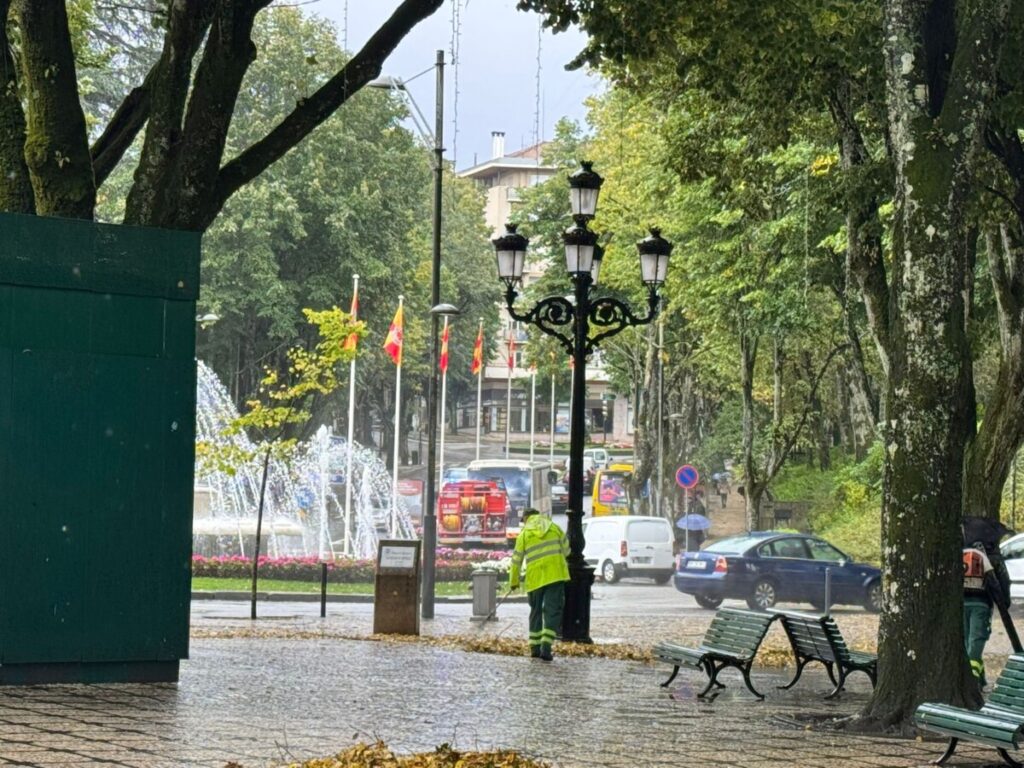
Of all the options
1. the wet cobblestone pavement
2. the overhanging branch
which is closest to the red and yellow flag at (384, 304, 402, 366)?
the wet cobblestone pavement

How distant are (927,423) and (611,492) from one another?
58214 millimetres

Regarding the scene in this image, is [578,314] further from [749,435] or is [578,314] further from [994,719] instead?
[749,435]

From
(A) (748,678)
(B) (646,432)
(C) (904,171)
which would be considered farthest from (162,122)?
(B) (646,432)

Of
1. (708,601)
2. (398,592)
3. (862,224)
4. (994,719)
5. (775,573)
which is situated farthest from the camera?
(708,601)

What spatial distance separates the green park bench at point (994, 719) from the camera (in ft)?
28.9

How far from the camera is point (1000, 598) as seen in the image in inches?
571

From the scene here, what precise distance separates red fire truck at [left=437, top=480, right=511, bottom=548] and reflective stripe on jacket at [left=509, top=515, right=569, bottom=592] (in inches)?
1395

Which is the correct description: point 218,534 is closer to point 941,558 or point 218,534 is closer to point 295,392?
point 295,392

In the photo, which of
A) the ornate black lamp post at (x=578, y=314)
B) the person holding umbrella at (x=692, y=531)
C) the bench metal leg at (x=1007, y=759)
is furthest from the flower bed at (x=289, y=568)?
the bench metal leg at (x=1007, y=759)

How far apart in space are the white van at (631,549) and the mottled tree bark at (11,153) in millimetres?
30725

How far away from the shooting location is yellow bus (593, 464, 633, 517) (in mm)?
65062

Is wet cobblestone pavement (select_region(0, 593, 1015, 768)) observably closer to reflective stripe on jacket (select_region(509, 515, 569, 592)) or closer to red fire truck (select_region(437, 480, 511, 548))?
reflective stripe on jacket (select_region(509, 515, 569, 592))

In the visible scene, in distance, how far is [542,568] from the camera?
17.4 m

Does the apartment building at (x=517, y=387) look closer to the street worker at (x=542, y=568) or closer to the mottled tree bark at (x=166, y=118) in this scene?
the street worker at (x=542, y=568)
